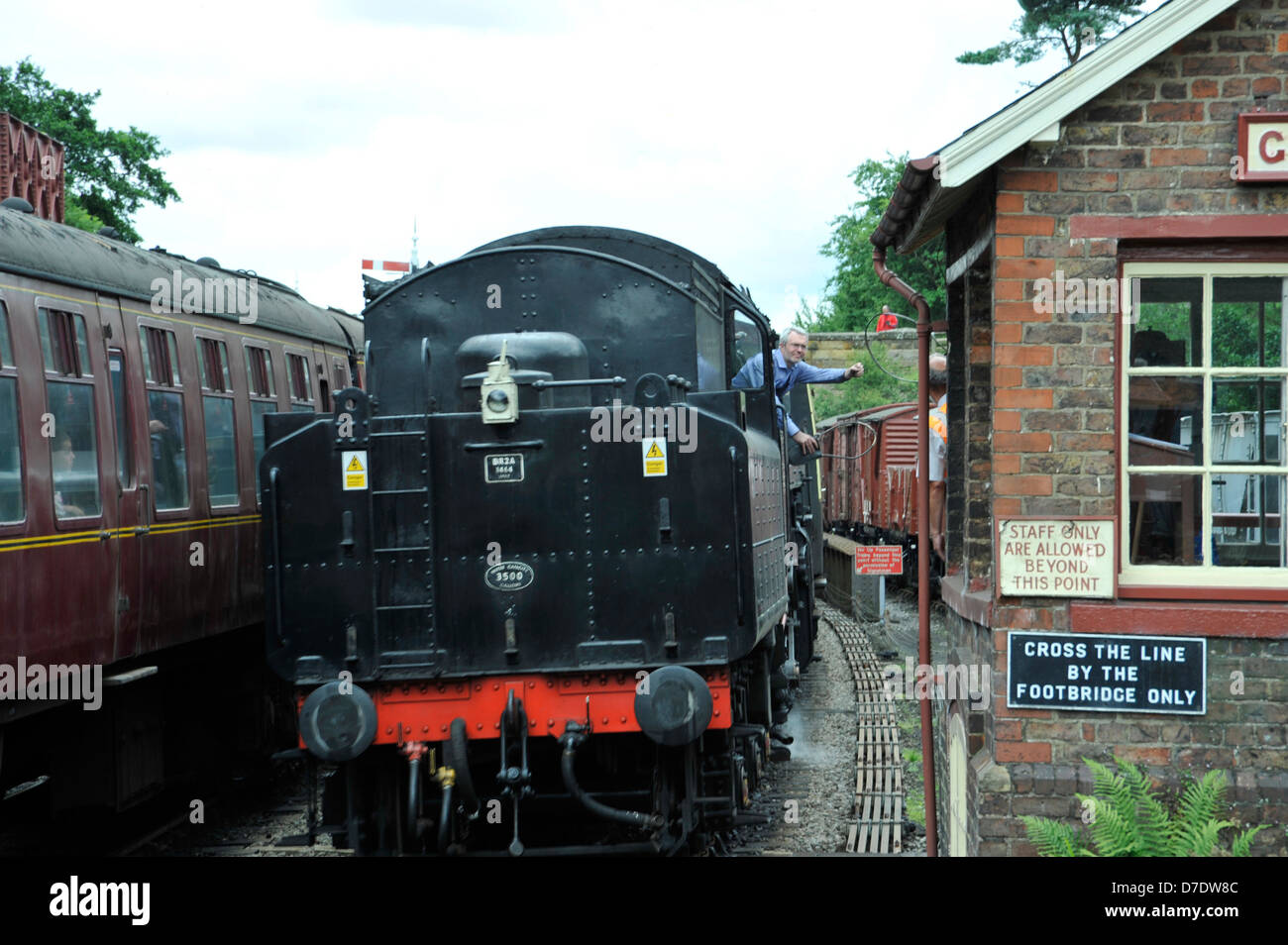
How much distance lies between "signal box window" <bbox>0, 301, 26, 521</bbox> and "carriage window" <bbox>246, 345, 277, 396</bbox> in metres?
3.75

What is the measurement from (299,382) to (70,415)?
4399 mm

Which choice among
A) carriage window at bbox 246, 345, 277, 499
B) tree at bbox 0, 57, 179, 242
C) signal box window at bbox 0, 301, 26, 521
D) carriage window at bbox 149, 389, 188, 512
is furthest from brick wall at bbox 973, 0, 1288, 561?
tree at bbox 0, 57, 179, 242

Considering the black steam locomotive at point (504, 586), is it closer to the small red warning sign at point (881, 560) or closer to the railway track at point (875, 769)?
the railway track at point (875, 769)

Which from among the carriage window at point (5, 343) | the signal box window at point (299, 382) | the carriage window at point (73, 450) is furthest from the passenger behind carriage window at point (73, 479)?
the signal box window at point (299, 382)

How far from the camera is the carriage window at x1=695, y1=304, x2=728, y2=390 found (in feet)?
26.2

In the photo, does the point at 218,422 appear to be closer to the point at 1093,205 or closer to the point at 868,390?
the point at 1093,205

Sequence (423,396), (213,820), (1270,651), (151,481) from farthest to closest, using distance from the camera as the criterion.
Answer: (213,820)
(151,481)
(423,396)
(1270,651)

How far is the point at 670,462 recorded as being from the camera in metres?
6.92

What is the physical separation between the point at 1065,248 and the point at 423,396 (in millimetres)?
3612

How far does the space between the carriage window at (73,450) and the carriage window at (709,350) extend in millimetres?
3465

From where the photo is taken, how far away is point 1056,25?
32.2 meters
